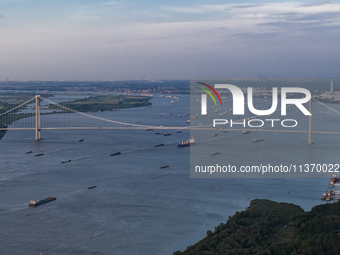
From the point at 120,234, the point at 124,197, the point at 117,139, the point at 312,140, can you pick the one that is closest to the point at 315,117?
the point at 312,140

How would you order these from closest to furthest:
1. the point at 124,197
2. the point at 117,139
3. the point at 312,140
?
the point at 124,197 → the point at 312,140 → the point at 117,139

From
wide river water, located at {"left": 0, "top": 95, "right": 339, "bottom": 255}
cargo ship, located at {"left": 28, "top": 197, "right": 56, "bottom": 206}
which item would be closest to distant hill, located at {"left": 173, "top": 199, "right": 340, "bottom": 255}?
wide river water, located at {"left": 0, "top": 95, "right": 339, "bottom": 255}

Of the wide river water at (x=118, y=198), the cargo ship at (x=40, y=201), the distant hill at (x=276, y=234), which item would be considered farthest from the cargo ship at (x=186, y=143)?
the distant hill at (x=276, y=234)

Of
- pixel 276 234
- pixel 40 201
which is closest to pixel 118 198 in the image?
pixel 40 201

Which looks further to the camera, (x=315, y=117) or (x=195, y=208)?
(x=315, y=117)

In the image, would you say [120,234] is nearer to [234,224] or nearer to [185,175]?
[234,224]

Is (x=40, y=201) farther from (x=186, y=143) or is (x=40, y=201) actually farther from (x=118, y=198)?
(x=186, y=143)
